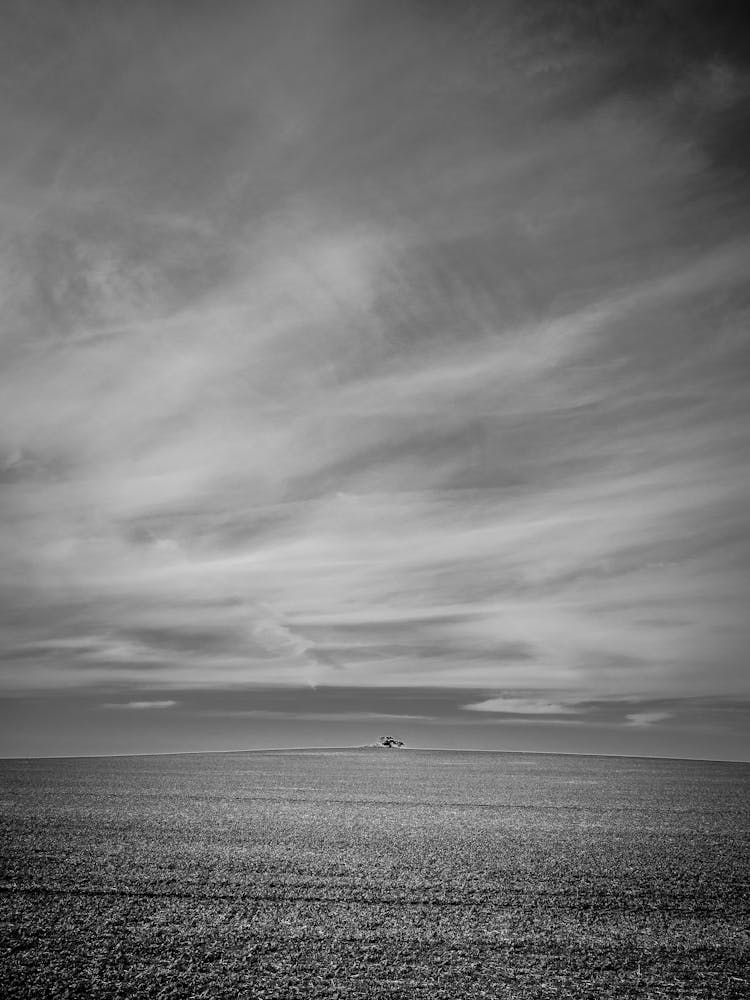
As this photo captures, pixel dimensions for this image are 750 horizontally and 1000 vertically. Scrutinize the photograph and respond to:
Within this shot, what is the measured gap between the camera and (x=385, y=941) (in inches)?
401

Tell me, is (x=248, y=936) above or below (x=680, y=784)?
above

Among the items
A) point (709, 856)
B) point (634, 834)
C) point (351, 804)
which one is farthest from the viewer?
point (351, 804)

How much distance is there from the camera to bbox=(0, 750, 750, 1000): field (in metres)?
8.87

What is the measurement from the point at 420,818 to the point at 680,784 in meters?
28.0

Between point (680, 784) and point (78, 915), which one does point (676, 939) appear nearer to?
point (78, 915)

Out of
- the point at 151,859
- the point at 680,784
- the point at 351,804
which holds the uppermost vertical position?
the point at 151,859

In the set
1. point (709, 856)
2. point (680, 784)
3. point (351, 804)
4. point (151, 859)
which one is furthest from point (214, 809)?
point (680, 784)

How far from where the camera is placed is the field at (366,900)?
349 inches

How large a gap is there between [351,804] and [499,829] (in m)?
7.97

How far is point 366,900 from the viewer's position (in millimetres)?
12359

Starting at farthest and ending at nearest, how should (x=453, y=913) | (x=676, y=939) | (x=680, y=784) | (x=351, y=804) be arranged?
(x=680, y=784) → (x=351, y=804) → (x=453, y=913) → (x=676, y=939)

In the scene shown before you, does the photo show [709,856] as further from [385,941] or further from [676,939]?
[385,941]

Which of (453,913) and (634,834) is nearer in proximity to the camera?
(453,913)

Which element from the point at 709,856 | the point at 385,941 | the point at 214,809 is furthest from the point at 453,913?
the point at 214,809
